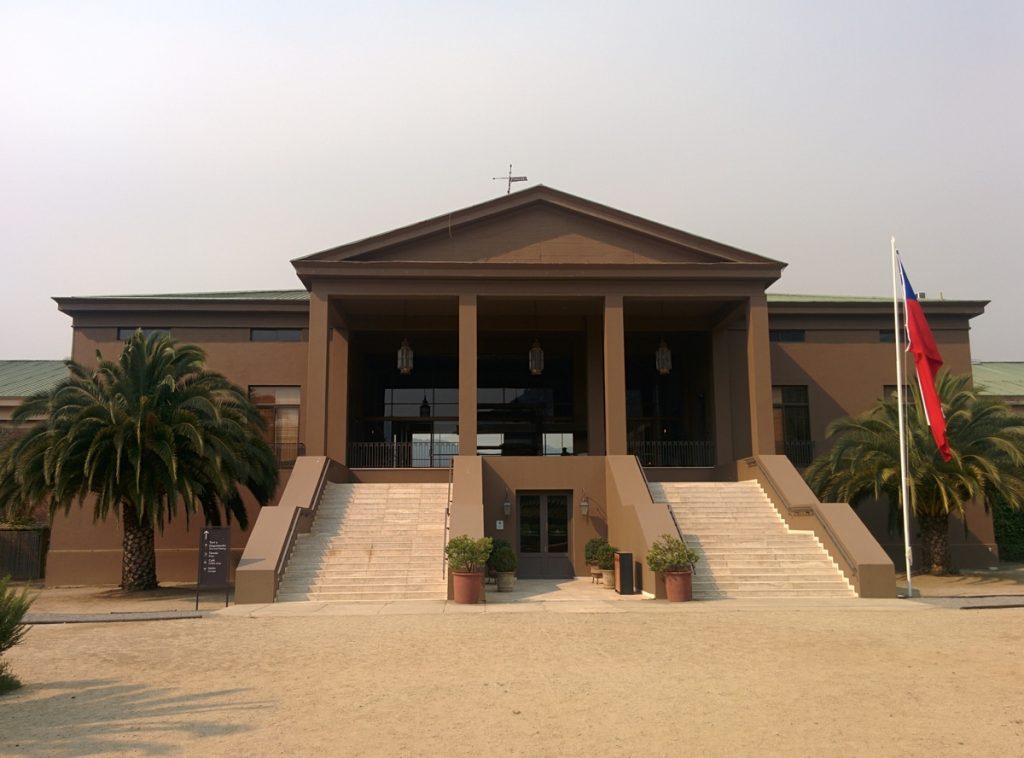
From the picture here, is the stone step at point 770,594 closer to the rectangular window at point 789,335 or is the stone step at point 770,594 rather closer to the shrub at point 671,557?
the shrub at point 671,557

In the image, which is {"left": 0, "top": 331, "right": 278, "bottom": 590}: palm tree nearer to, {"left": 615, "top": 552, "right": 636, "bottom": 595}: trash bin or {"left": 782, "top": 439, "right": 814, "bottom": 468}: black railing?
{"left": 615, "top": 552, "right": 636, "bottom": 595}: trash bin

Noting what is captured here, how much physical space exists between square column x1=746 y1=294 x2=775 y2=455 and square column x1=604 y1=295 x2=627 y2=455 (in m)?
3.75

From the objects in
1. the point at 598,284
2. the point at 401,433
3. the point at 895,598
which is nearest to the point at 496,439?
the point at 401,433

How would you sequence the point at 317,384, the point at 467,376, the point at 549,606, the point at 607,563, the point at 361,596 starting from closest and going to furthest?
the point at 549,606
the point at 361,596
the point at 607,563
the point at 317,384
the point at 467,376

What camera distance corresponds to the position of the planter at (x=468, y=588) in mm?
17594

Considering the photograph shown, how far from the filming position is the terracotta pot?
17.8 metres

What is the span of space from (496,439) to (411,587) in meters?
13.9

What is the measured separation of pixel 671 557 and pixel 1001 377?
27.9 m

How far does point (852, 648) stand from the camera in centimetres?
1218

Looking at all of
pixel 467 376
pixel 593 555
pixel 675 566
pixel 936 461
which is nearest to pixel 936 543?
pixel 936 461

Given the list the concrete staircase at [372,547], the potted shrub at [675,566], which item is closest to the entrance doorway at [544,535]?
the concrete staircase at [372,547]

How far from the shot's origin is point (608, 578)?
20.5 meters

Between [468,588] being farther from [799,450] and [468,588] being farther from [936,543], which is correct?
[799,450]

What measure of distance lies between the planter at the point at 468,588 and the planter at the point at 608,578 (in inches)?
152
